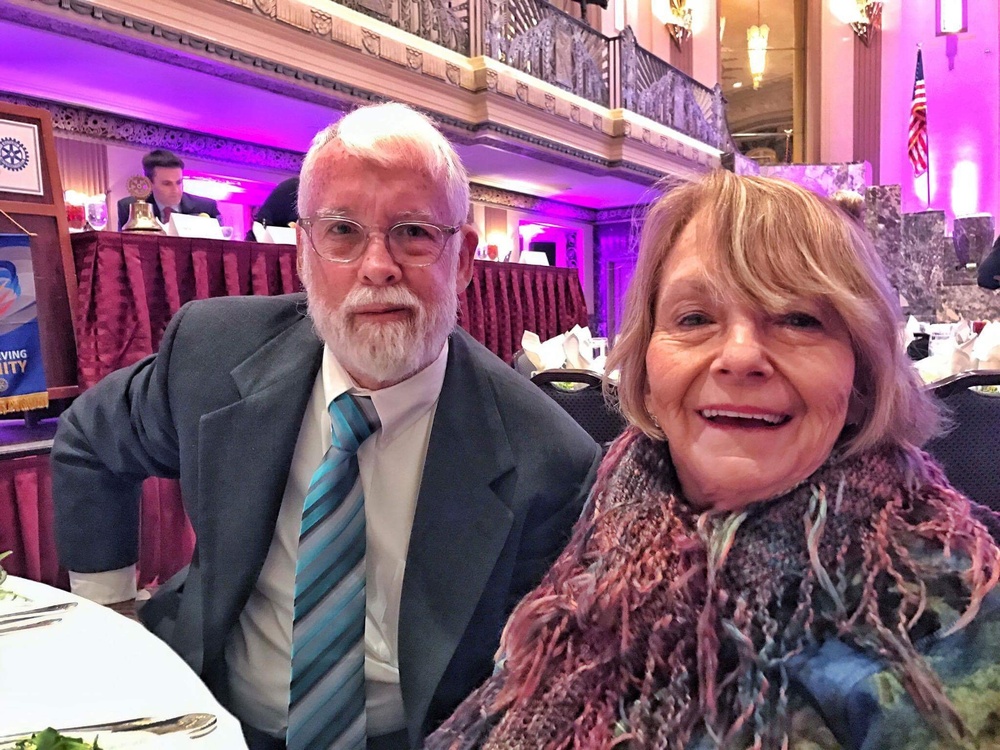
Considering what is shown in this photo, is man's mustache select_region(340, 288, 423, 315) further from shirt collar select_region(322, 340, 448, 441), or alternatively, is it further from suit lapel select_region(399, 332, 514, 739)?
suit lapel select_region(399, 332, 514, 739)

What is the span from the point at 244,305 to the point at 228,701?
793 millimetres

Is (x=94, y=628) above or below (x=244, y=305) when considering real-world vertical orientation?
below

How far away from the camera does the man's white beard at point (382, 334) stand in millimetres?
1313

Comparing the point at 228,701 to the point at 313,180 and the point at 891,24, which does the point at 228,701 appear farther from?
the point at 891,24

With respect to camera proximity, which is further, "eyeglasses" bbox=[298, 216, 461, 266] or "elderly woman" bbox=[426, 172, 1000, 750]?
"eyeglasses" bbox=[298, 216, 461, 266]

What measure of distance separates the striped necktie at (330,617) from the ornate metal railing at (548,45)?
724 centimetres

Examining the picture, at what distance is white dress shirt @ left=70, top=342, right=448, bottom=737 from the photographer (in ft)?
4.27

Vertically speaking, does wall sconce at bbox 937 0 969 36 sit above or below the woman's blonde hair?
above

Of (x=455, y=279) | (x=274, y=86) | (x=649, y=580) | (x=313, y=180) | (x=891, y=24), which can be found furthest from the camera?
(x=891, y=24)

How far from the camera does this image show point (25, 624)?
95 cm

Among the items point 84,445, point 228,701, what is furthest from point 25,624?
point 84,445

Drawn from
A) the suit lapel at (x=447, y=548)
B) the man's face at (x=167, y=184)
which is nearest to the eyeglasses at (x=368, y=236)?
the suit lapel at (x=447, y=548)

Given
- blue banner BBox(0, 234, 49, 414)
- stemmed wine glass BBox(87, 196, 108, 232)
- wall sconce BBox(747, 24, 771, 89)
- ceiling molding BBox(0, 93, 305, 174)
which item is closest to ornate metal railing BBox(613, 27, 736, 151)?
wall sconce BBox(747, 24, 771, 89)

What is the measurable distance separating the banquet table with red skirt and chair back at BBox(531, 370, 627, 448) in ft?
4.78
